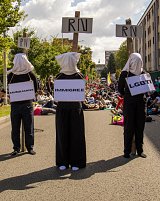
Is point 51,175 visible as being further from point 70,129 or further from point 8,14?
point 8,14

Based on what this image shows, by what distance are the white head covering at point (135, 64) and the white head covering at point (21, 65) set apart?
192cm

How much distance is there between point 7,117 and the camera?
16.1m

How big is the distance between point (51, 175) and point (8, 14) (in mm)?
13930

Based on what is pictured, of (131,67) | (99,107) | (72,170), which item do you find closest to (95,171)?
(72,170)

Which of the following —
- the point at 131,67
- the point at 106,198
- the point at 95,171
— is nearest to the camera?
the point at 106,198

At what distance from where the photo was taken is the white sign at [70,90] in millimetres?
6766

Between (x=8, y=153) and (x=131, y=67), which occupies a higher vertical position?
(x=131, y=67)

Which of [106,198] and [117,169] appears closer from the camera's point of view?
[106,198]

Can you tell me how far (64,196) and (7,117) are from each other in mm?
11276

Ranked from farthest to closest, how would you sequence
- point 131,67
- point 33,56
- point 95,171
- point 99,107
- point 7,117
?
point 33,56, point 99,107, point 7,117, point 131,67, point 95,171

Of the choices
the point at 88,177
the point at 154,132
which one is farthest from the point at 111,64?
the point at 88,177

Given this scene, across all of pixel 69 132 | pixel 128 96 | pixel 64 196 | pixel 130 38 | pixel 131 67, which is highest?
pixel 130 38

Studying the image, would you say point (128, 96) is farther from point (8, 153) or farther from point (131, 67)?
point (8, 153)

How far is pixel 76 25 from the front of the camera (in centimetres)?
766
